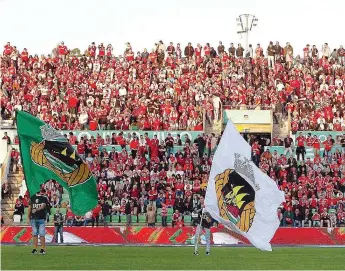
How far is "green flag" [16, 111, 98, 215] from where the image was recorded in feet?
87.2

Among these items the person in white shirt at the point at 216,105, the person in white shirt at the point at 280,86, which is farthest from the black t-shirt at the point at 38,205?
the person in white shirt at the point at 280,86

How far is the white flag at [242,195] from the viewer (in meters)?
26.4

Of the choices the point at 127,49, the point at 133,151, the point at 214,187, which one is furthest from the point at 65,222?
the point at 127,49

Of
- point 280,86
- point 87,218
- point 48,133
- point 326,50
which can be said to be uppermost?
point 326,50

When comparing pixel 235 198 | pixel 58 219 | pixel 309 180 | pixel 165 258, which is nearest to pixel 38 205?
pixel 165 258

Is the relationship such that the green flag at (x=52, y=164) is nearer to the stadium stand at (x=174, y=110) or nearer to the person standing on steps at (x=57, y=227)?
the person standing on steps at (x=57, y=227)

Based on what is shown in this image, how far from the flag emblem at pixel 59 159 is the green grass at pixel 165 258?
238 cm

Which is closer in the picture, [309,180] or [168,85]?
[309,180]

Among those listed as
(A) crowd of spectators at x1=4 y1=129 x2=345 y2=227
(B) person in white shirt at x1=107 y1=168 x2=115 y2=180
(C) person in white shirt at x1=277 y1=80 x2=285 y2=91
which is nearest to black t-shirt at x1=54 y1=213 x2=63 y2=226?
(A) crowd of spectators at x1=4 y1=129 x2=345 y2=227

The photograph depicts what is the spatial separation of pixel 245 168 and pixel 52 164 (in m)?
5.33

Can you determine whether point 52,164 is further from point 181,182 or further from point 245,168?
point 181,182

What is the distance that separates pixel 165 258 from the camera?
98.6 ft

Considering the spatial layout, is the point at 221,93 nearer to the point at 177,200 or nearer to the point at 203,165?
the point at 203,165

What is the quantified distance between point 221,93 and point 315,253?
20580mm
